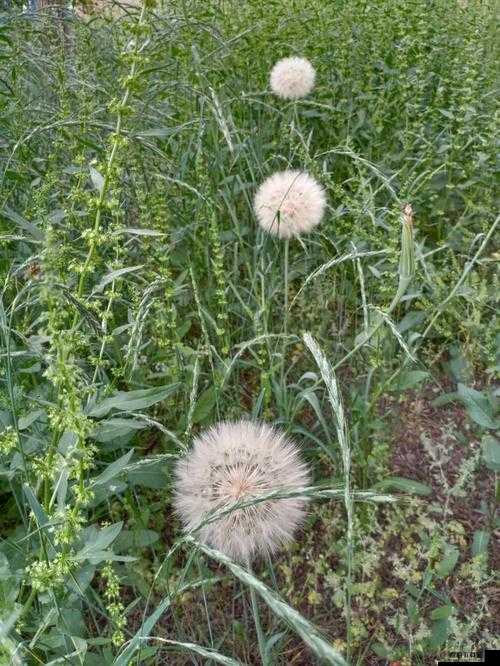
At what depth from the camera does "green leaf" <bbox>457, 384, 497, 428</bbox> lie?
1767 millimetres

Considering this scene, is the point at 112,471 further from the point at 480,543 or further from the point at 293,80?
the point at 293,80

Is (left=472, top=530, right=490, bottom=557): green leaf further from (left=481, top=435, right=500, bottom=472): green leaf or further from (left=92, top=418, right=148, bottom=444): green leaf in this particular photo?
(left=92, top=418, right=148, bottom=444): green leaf

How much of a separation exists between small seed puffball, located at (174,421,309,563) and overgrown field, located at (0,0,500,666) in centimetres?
1

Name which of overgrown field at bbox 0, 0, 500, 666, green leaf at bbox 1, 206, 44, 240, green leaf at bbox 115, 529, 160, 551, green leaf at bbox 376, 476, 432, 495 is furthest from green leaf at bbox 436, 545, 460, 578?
green leaf at bbox 1, 206, 44, 240

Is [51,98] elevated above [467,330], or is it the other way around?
[51,98]

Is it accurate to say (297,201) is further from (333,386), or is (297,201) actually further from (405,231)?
(333,386)

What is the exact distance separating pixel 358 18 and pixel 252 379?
2.02 meters

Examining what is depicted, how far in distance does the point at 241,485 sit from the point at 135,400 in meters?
0.28

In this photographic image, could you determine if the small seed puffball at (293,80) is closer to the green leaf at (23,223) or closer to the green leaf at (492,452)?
the green leaf at (23,223)

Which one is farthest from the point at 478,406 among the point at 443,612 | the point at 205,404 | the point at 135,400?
the point at 135,400

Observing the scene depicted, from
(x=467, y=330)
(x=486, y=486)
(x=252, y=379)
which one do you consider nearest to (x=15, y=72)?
(x=252, y=379)

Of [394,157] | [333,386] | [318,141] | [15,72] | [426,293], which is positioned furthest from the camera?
[318,141]

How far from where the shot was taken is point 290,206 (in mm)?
2094

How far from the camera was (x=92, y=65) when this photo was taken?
110 inches
